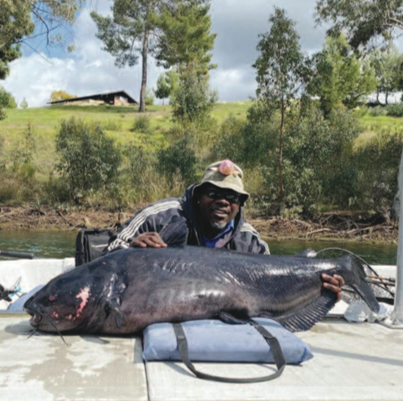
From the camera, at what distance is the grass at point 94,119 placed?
28.6 metres

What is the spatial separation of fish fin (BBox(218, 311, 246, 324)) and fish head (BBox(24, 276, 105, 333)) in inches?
28.3

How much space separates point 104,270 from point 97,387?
3.38ft

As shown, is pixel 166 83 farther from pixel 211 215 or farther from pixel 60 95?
pixel 211 215

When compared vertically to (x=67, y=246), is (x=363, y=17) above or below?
above

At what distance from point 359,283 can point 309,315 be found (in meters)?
0.49

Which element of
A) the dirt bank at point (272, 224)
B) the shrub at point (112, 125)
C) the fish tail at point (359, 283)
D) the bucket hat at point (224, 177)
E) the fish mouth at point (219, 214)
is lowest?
the dirt bank at point (272, 224)

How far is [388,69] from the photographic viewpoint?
3309 cm

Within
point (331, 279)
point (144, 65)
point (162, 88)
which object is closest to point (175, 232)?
point (331, 279)

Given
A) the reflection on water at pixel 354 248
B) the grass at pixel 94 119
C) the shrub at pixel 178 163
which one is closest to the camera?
the reflection on water at pixel 354 248

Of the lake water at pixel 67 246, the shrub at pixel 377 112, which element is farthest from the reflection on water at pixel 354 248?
the shrub at pixel 377 112

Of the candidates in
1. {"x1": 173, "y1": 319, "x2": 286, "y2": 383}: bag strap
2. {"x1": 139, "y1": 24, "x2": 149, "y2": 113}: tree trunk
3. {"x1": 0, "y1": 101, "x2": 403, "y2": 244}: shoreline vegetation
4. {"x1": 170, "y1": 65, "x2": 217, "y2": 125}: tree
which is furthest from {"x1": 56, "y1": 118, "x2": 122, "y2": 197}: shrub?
{"x1": 139, "y1": 24, "x2": 149, "y2": 113}: tree trunk

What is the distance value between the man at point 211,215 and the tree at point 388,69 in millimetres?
19950

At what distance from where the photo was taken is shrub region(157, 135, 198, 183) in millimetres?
23875

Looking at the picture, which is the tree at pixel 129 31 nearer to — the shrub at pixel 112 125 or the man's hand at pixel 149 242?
the shrub at pixel 112 125
